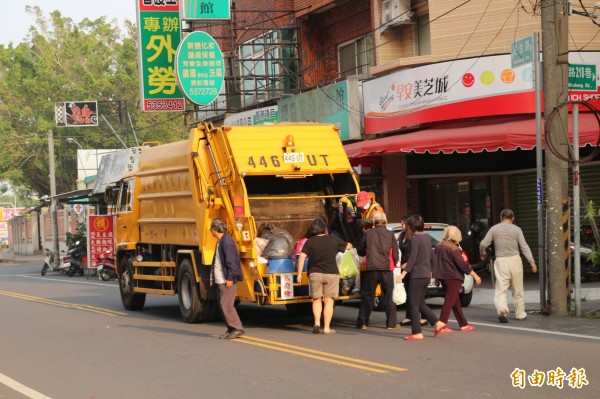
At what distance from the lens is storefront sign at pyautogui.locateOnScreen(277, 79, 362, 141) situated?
26.9 m

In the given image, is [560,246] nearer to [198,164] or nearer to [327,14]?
[198,164]

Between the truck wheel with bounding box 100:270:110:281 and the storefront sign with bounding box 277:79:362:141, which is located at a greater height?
the storefront sign with bounding box 277:79:362:141

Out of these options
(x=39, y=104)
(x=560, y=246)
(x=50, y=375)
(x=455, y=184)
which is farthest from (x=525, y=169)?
(x=39, y=104)

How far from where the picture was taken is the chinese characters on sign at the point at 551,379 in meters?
9.35

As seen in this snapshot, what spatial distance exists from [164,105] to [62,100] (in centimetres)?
3874

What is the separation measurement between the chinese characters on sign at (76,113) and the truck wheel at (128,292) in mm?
37386

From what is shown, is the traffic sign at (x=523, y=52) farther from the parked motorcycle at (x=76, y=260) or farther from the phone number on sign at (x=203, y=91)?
the parked motorcycle at (x=76, y=260)

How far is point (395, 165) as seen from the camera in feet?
88.3

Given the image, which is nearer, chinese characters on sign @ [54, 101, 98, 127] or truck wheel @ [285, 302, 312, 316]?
truck wheel @ [285, 302, 312, 316]

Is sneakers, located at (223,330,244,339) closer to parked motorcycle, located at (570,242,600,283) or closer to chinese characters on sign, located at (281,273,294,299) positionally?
chinese characters on sign, located at (281,273,294,299)

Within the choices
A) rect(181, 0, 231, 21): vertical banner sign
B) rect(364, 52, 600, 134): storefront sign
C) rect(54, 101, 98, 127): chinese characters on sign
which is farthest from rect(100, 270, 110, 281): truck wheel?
rect(54, 101, 98, 127): chinese characters on sign

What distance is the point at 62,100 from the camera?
67812 millimetres

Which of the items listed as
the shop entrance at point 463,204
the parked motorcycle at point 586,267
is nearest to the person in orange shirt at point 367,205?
the parked motorcycle at point 586,267

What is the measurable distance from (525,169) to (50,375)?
16093 mm
